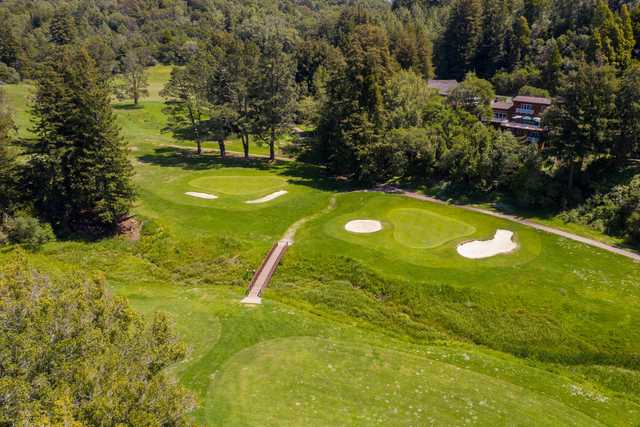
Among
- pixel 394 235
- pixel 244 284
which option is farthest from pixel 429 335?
pixel 244 284

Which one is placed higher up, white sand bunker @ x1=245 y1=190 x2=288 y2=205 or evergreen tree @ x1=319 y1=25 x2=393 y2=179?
evergreen tree @ x1=319 y1=25 x2=393 y2=179

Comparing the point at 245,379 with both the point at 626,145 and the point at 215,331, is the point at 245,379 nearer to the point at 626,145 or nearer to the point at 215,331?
the point at 215,331

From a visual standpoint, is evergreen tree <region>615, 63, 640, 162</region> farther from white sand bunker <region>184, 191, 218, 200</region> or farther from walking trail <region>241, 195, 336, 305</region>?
white sand bunker <region>184, 191, 218, 200</region>

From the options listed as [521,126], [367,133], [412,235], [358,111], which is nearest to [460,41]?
[521,126]

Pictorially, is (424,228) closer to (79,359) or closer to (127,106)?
(79,359)

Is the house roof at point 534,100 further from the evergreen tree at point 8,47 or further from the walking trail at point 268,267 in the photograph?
the evergreen tree at point 8,47

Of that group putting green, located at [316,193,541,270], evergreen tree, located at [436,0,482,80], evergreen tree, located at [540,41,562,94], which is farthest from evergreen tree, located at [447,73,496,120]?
evergreen tree, located at [436,0,482,80]
